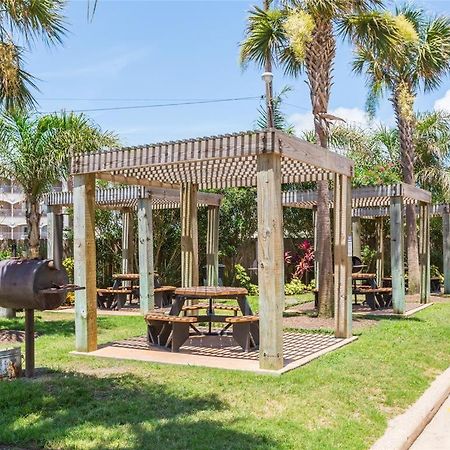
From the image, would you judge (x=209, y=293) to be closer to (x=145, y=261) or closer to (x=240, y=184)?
(x=240, y=184)

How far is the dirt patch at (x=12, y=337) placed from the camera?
8.36m

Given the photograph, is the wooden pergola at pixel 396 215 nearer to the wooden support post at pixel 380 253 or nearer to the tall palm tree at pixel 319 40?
the wooden support post at pixel 380 253

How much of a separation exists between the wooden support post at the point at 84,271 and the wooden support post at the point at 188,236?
307 cm

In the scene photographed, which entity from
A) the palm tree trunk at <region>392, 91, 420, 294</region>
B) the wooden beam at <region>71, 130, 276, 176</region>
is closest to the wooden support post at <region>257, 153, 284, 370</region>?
the wooden beam at <region>71, 130, 276, 176</region>

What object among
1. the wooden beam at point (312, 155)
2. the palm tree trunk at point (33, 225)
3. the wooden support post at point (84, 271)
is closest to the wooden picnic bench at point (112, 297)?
the palm tree trunk at point (33, 225)

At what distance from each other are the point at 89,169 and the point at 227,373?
329 cm

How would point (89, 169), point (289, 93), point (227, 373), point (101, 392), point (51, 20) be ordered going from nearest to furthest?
point (101, 392) < point (227, 373) < point (89, 169) < point (51, 20) < point (289, 93)

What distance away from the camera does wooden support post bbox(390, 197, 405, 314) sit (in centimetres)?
1130

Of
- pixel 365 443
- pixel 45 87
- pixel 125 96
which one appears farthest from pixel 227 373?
pixel 125 96

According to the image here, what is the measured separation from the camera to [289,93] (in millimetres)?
19203

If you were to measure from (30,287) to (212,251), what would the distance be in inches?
284

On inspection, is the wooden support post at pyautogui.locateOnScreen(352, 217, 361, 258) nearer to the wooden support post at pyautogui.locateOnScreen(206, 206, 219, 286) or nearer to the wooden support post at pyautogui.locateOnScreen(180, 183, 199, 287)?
the wooden support post at pyautogui.locateOnScreen(206, 206, 219, 286)

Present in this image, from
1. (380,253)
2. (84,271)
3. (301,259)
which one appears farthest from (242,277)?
(84,271)

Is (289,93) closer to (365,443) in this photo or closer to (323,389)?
(323,389)
